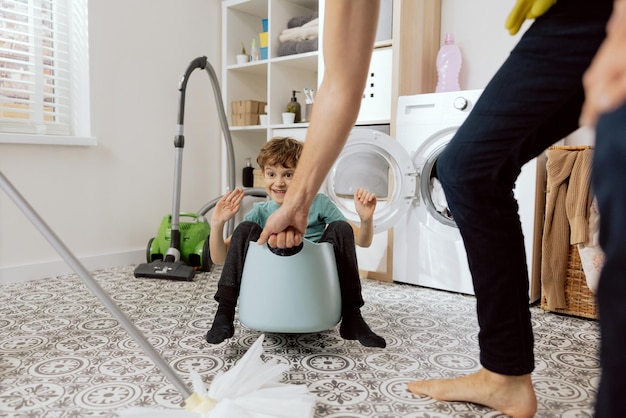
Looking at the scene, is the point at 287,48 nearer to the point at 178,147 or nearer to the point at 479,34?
the point at 178,147

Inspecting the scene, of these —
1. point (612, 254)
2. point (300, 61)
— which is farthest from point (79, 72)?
point (612, 254)

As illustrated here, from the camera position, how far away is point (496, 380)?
3.31 ft

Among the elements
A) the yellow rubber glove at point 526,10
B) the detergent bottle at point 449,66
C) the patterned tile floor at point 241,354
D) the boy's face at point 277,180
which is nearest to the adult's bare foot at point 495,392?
the patterned tile floor at point 241,354

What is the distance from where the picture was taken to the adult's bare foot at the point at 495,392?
996 millimetres

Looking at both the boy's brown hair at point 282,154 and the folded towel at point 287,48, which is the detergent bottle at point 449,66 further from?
the boy's brown hair at point 282,154

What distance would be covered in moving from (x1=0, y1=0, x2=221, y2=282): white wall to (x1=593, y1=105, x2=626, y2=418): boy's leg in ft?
7.97

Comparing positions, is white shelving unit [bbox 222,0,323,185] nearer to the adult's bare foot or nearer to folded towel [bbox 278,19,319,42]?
folded towel [bbox 278,19,319,42]

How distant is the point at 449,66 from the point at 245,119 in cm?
126

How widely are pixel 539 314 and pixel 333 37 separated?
142 cm

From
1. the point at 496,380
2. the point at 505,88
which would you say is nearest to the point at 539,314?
the point at 496,380

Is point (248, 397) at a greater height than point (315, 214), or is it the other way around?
point (315, 214)

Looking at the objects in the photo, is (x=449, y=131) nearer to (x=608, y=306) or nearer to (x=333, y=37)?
(x=333, y=37)

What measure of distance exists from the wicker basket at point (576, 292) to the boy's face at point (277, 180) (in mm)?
1046

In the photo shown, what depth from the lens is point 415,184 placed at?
214 centimetres
